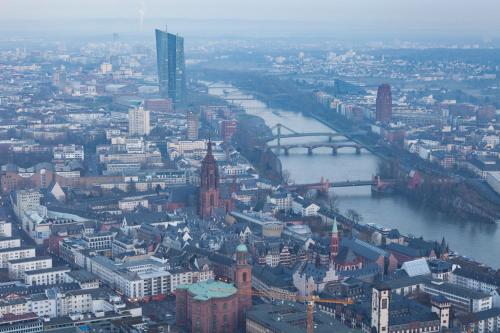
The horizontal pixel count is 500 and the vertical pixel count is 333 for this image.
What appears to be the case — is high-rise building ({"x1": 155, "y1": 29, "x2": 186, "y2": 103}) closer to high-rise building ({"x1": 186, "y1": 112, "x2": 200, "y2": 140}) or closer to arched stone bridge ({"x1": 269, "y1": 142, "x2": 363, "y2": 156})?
high-rise building ({"x1": 186, "y1": 112, "x2": 200, "y2": 140})

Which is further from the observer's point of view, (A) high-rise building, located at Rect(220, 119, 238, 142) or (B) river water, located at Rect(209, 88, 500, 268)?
(A) high-rise building, located at Rect(220, 119, 238, 142)

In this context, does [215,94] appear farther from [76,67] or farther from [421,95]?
[76,67]

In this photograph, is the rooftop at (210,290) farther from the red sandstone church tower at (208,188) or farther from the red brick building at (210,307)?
the red sandstone church tower at (208,188)

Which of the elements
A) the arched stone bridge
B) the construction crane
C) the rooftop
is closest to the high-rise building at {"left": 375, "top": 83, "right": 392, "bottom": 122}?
the arched stone bridge

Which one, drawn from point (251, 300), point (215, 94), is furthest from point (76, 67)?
point (251, 300)

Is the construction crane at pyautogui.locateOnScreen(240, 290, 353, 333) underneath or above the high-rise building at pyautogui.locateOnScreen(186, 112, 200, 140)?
above

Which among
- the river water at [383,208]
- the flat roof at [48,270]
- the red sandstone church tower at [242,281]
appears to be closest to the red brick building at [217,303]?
the red sandstone church tower at [242,281]
